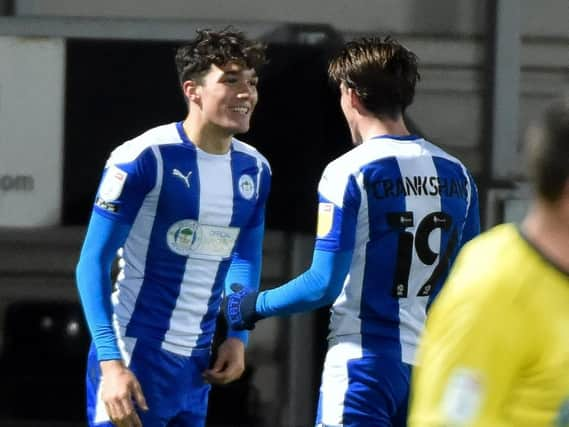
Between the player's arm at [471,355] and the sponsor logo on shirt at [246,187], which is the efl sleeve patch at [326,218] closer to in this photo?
the sponsor logo on shirt at [246,187]

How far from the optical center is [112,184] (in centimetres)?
418

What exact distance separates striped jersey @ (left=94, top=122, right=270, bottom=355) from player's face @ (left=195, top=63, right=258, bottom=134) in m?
0.10

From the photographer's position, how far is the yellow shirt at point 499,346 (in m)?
2.13

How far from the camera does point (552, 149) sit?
218cm

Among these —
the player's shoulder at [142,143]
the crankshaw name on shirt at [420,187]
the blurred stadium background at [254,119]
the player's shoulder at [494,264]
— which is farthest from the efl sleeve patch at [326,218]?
the blurred stadium background at [254,119]

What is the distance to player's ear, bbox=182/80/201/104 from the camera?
4504 millimetres

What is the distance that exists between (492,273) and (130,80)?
169 inches

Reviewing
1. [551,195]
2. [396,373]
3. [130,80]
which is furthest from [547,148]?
[130,80]

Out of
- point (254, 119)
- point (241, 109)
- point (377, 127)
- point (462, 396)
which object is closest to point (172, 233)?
point (241, 109)

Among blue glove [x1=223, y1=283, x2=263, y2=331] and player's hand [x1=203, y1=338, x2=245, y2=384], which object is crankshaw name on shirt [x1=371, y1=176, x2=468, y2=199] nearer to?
blue glove [x1=223, y1=283, x2=263, y2=331]

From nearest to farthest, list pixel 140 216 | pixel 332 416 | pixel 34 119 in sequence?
pixel 332 416
pixel 140 216
pixel 34 119

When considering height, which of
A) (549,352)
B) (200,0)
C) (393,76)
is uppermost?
(200,0)

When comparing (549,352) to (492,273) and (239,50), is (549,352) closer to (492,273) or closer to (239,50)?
(492,273)

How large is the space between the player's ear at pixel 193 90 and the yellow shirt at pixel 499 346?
2.36 m
